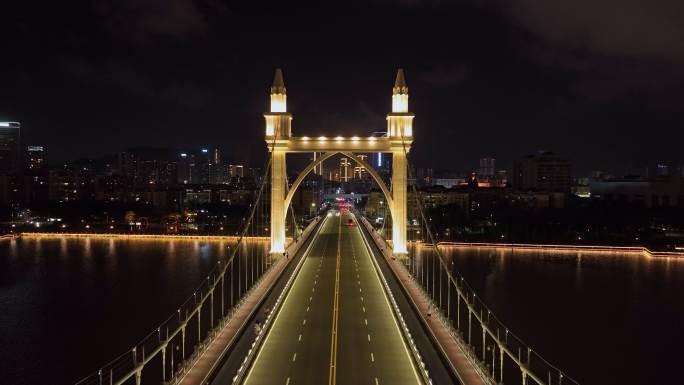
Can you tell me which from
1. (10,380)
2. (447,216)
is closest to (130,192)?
(447,216)

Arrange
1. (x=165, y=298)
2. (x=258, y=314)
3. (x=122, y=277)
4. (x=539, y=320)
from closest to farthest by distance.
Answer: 1. (x=258, y=314)
2. (x=539, y=320)
3. (x=165, y=298)
4. (x=122, y=277)

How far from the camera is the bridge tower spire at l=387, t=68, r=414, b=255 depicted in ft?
109

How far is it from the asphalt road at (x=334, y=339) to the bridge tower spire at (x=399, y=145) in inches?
170

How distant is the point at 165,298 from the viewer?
29297mm

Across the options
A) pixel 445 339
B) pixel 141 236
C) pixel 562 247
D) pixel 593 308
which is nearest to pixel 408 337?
pixel 445 339

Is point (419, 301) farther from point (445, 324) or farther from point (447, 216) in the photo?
point (447, 216)

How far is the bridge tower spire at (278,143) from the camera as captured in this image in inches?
1302

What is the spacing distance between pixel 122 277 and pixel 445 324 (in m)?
23.0

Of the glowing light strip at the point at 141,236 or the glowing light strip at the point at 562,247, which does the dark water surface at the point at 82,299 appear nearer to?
the glowing light strip at the point at 141,236

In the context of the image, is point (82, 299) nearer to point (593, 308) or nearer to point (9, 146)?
point (593, 308)

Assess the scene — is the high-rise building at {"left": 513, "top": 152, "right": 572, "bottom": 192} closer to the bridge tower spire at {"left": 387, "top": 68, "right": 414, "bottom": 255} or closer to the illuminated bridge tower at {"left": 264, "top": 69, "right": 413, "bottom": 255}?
the bridge tower spire at {"left": 387, "top": 68, "right": 414, "bottom": 255}

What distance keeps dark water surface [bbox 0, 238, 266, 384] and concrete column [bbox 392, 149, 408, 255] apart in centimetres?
1101

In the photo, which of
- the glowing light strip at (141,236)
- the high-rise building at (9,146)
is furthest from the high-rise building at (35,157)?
the glowing light strip at (141,236)

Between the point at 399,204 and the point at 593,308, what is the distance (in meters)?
11.1
